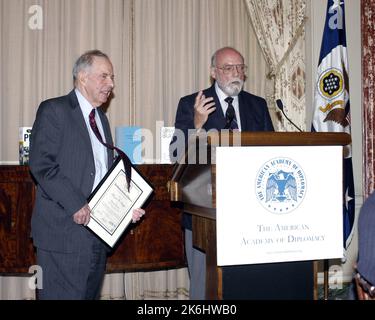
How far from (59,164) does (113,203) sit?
1.26 feet

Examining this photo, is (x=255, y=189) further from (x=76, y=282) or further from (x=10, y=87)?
(x=10, y=87)

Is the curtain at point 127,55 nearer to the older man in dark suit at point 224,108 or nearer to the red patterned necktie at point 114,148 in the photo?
the older man in dark suit at point 224,108

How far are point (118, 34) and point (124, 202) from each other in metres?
2.15

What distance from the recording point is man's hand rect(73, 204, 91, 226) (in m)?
2.88

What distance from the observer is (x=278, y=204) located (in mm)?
2137

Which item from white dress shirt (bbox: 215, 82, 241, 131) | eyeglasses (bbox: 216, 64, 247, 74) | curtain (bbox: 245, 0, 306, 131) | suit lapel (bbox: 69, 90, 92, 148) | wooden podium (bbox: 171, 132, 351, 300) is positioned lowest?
wooden podium (bbox: 171, 132, 351, 300)

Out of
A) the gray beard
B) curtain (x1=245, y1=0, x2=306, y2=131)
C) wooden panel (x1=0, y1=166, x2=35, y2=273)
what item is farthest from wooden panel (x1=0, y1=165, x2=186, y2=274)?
curtain (x1=245, y1=0, x2=306, y2=131)

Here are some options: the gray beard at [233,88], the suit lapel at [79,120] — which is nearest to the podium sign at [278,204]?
the suit lapel at [79,120]

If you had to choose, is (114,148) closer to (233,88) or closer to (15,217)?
(233,88)

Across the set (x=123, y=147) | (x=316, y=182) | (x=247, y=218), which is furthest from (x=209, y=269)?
(x=123, y=147)

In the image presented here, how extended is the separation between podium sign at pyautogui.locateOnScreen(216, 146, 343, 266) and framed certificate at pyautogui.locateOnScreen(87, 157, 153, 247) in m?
1.10

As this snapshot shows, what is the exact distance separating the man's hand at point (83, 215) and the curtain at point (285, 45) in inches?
105

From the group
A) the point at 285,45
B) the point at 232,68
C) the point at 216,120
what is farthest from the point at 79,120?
the point at 285,45

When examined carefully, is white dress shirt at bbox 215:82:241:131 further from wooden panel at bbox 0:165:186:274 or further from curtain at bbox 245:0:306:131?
curtain at bbox 245:0:306:131
